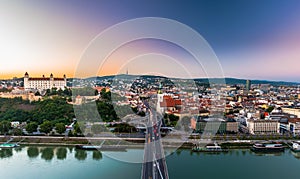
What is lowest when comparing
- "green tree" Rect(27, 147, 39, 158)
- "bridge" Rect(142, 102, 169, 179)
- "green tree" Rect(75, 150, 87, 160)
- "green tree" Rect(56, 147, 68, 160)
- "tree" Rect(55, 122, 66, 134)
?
"green tree" Rect(27, 147, 39, 158)

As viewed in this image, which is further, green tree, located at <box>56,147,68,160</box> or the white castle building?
the white castle building

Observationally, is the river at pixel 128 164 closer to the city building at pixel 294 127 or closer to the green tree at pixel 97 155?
the green tree at pixel 97 155

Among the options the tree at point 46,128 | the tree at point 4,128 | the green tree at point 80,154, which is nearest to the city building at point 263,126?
the green tree at point 80,154

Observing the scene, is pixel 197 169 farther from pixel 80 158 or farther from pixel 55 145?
pixel 55 145

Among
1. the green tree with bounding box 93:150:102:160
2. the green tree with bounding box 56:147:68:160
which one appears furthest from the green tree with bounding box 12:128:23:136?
the green tree with bounding box 93:150:102:160

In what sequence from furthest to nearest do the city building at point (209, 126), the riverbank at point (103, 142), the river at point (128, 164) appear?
1. the city building at point (209, 126)
2. the riverbank at point (103, 142)
3. the river at point (128, 164)

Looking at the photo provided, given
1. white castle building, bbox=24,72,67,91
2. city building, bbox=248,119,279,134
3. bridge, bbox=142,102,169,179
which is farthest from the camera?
white castle building, bbox=24,72,67,91

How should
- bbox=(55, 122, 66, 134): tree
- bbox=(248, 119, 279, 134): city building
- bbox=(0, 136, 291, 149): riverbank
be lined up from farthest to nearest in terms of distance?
bbox=(248, 119, 279, 134): city building → bbox=(55, 122, 66, 134): tree → bbox=(0, 136, 291, 149): riverbank

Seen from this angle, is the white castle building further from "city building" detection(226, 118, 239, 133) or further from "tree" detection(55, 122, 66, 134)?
"city building" detection(226, 118, 239, 133)
